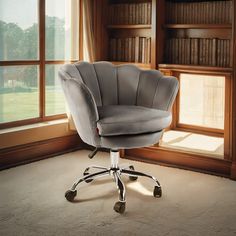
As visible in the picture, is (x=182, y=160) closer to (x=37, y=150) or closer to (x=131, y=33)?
(x=37, y=150)

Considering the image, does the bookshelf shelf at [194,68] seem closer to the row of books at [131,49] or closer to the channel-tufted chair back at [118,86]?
the row of books at [131,49]

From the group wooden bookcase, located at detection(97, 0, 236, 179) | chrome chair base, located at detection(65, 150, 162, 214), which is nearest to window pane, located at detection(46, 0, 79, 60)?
wooden bookcase, located at detection(97, 0, 236, 179)

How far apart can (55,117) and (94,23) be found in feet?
3.35

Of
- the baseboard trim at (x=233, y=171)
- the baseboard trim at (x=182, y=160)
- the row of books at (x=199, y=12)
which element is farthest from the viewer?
the row of books at (x=199, y=12)

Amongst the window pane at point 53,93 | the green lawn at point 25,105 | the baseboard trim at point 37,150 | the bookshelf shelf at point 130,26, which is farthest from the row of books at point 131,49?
the baseboard trim at point 37,150

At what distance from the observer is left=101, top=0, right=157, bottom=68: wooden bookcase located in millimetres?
4352

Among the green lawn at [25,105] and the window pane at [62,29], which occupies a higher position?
the window pane at [62,29]

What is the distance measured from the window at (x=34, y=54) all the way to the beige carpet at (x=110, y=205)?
2.03 ft

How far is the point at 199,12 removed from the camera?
409 cm

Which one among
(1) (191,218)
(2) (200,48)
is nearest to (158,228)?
(1) (191,218)

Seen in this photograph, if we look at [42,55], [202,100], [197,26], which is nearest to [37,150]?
[42,55]

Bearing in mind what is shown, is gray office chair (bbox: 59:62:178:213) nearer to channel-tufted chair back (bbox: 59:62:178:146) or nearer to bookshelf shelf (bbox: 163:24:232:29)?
channel-tufted chair back (bbox: 59:62:178:146)

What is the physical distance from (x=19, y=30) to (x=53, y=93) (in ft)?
2.39

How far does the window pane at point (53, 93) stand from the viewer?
4455 millimetres
